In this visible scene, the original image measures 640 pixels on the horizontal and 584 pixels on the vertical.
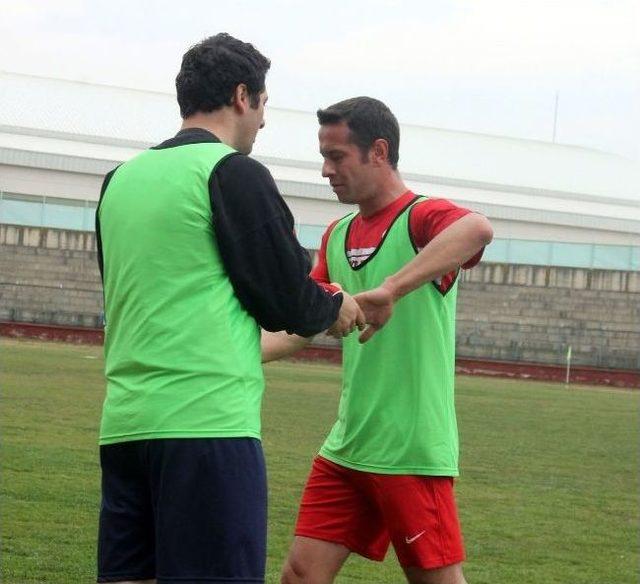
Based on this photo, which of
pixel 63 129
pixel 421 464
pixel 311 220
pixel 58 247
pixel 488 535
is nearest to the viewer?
pixel 421 464

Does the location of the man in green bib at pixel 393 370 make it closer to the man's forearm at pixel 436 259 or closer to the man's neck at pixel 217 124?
the man's forearm at pixel 436 259

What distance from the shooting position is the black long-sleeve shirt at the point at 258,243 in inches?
132

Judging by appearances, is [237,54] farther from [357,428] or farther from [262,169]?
[357,428]

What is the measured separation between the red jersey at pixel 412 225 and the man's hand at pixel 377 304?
0.81 feet

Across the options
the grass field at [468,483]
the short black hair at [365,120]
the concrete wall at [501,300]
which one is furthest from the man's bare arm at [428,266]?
the concrete wall at [501,300]

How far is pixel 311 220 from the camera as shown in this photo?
50344 millimetres

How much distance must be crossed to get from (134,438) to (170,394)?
0.49 ft

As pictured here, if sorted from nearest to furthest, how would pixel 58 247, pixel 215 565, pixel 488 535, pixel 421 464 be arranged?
pixel 215 565 → pixel 421 464 → pixel 488 535 → pixel 58 247

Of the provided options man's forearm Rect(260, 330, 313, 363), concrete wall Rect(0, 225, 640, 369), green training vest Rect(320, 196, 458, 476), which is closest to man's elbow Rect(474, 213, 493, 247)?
green training vest Rect(320, 196, 458, 476)

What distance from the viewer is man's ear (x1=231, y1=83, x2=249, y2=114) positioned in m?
3.53

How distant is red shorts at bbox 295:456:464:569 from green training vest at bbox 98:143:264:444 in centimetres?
130

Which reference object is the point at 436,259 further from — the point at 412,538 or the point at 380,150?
the point at 412,538

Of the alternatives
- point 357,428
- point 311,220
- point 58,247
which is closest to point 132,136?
point 311,220

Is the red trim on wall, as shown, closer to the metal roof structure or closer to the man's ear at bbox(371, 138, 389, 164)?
the metal roof structure
